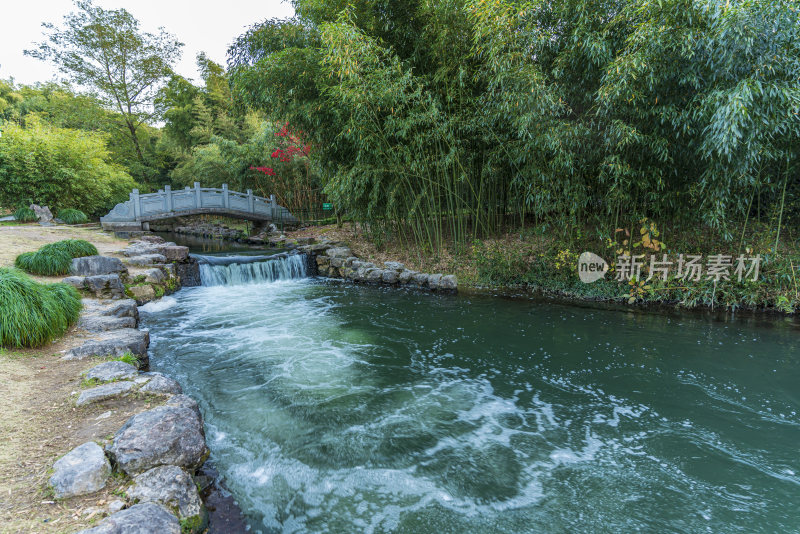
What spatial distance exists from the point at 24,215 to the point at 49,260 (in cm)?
781

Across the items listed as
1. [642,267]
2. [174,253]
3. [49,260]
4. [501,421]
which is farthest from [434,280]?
[49,260]

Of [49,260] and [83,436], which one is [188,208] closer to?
[49,260]

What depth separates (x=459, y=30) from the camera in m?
5.78

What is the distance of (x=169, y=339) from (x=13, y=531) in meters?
3.71

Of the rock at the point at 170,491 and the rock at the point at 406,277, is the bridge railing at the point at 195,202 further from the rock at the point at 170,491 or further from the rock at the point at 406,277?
the rock at the point at 170,491

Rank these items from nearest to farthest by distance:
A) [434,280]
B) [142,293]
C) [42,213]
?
[142,293], [434,280], [42,213]

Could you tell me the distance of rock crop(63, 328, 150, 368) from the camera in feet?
10.4

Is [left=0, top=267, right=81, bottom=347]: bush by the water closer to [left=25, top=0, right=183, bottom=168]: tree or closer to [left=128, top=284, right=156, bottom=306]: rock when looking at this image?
[left=128, top=284, right=156, bottom=306]: rock

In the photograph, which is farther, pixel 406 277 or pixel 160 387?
pixel 406 277

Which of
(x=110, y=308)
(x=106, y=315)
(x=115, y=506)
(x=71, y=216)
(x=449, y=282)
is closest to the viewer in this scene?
(x=115, y=506)

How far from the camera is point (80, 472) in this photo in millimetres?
1704

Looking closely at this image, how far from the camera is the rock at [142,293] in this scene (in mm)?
5980

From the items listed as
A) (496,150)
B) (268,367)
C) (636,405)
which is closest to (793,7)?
(496,150)

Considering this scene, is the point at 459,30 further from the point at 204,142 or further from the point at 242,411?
the point at 204,142
